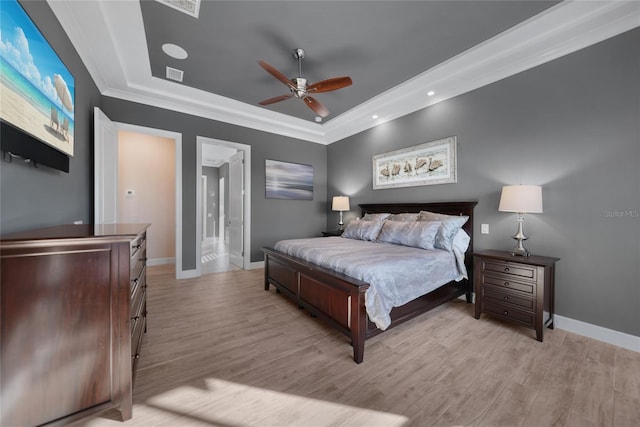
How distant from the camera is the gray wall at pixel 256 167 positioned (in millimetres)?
3803

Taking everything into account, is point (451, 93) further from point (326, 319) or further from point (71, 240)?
point (71, 240)

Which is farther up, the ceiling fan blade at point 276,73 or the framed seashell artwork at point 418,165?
the ceiling fan blade at point 276,73

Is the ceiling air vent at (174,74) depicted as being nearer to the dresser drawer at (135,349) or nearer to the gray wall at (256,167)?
the gray wall at (256,167)

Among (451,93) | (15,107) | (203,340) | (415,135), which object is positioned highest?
(451,93)

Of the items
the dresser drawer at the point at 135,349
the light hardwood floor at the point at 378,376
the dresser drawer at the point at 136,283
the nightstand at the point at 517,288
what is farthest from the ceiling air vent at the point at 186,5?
the nightstand at the point at 517,288

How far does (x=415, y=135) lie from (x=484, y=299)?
2590mm

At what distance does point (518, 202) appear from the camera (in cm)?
239

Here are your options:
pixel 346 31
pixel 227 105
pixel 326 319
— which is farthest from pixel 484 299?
pixel 227 105

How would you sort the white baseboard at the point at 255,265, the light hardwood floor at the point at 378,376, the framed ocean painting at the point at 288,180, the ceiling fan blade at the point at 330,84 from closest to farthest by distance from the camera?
the light hardwood floor at the point at 378,376 → the ceiling fan blade at the point at 330,84 → the white baseboard at the point at 255,265 → the framed ocean painting at the point at 288,180

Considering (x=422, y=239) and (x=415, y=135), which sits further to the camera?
(x=415, y=135)

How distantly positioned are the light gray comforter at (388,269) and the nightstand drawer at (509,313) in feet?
1.38

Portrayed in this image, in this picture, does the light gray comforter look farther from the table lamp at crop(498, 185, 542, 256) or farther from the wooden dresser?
the wooden dresser

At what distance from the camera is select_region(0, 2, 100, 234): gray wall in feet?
4.71

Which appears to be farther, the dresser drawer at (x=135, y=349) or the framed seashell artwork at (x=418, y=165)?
the framed seashell artwork at (x=418, y=165)
